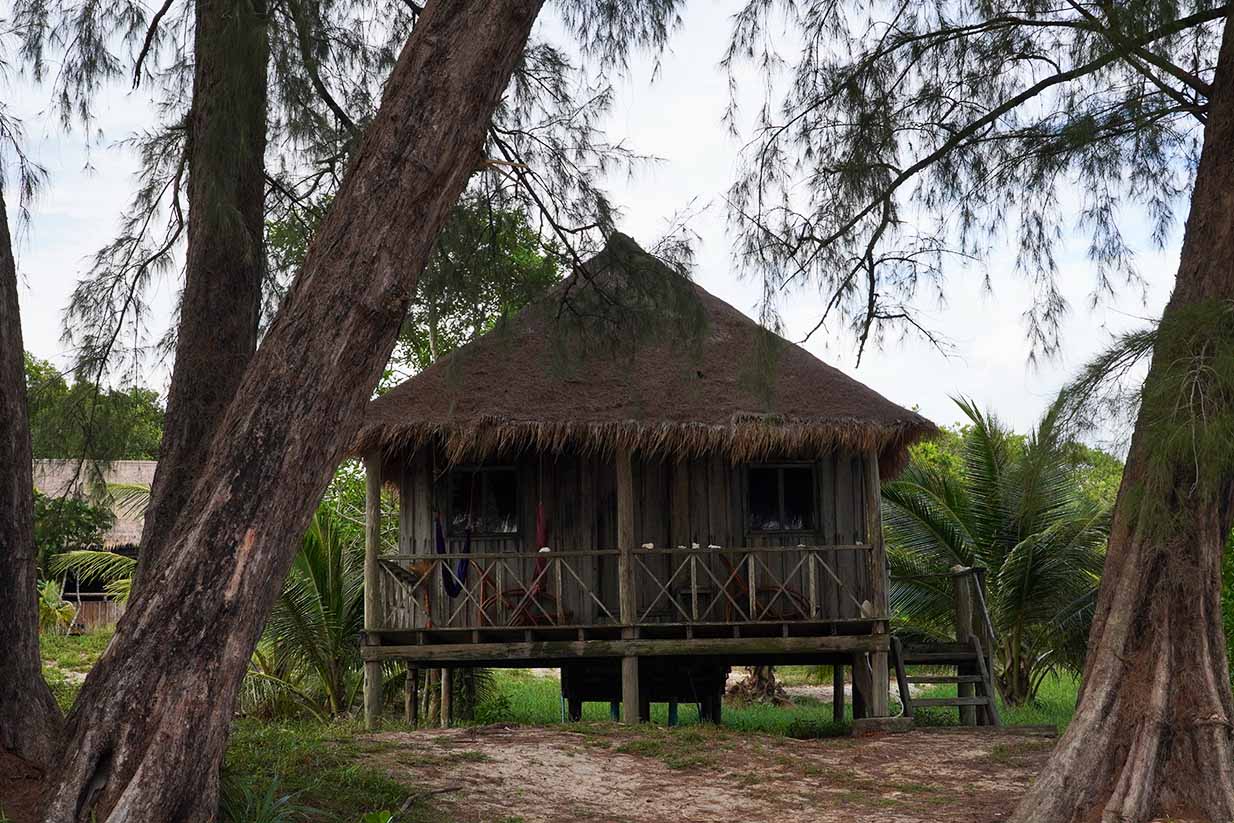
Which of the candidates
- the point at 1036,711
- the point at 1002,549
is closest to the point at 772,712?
the point at 1036,711

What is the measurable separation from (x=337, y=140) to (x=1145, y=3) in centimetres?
549

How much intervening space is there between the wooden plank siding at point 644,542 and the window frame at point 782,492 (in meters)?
0.02

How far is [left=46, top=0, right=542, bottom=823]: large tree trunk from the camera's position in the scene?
5539mm

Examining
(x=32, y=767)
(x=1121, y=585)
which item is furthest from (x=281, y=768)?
(x=1121, y=585)

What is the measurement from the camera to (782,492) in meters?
14.0

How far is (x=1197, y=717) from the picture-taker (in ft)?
23.9

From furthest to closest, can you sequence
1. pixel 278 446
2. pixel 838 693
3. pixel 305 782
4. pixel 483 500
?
pixel 838 693 → pixel 483 500 → pixel 305 782 → pixel 278 446

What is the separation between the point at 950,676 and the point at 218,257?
8618mm

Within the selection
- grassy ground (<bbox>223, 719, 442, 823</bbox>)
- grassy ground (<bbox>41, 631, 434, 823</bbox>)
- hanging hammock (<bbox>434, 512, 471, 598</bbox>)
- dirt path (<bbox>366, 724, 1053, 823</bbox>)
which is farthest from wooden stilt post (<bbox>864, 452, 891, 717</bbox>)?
grassy ground (<bbox>223, 719, 442, 823</bbox>)

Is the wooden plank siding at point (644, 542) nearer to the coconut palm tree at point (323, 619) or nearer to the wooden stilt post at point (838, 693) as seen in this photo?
the coconut palm tree at point (323, 619)

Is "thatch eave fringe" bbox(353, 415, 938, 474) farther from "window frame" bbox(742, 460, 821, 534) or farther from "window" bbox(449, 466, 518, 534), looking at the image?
"window" bbox(449, 466, 518, 534)

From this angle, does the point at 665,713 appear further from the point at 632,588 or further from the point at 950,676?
the point at 632,588

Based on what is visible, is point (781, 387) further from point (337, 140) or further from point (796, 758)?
point (337, 140)

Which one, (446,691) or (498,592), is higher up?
(498,592)
